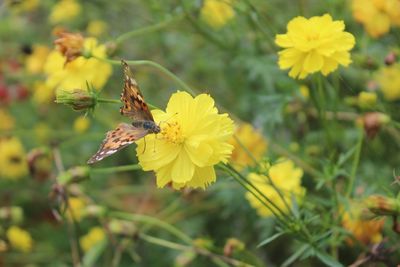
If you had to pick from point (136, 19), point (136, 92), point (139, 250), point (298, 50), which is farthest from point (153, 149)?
point (136, 19)

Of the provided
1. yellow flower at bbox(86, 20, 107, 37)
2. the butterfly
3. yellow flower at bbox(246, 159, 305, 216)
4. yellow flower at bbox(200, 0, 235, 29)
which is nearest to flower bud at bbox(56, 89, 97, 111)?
the butterfly

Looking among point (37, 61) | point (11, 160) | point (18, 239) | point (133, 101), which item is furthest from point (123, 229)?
point (37, 61)

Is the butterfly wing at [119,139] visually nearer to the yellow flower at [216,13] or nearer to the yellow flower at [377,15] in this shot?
the yellow flower at [377,15]

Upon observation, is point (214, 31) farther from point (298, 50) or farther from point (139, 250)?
point (298, 50)

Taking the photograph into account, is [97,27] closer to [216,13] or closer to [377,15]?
[216,13]

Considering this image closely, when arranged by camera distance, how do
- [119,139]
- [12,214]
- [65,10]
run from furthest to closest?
[65,10], [12,214], [119,139]

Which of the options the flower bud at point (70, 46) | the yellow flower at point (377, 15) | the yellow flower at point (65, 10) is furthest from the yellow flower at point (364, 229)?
the yellow flower at point (65, 10)
